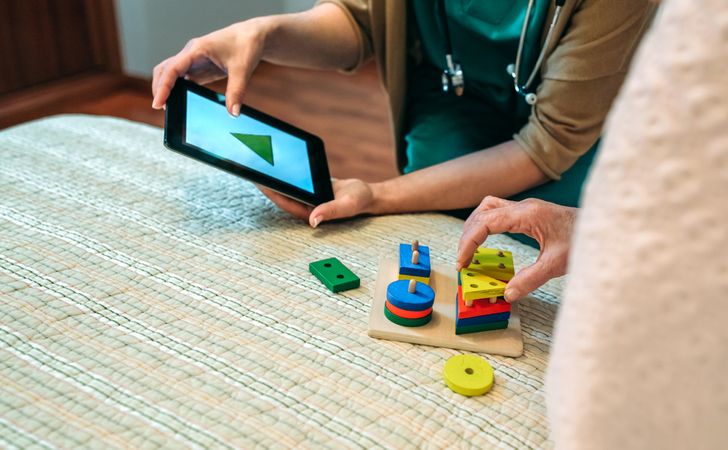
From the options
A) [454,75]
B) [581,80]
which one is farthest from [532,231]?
[454,75]

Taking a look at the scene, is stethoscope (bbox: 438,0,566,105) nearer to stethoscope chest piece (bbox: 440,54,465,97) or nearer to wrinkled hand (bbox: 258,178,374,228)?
stethoscope chest piece (bbox: 440,54,465,97)

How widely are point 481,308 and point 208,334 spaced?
9.6 inches

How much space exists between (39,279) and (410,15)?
2.19 feet

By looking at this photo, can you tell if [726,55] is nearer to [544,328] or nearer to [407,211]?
[544,328]

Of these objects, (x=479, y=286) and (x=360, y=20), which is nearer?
(x=479, y=286)

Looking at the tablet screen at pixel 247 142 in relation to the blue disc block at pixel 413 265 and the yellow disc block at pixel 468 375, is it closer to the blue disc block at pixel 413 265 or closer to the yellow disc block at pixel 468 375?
the blue disc block at pixel 413 265

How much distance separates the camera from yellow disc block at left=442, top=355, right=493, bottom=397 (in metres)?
0.53

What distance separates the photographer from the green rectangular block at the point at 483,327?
0.60 meters

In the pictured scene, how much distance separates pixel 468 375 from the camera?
0.55 meters

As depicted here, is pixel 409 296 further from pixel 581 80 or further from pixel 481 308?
pixel 581 80

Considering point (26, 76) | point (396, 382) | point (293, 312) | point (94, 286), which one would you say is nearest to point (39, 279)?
point (94, 286)

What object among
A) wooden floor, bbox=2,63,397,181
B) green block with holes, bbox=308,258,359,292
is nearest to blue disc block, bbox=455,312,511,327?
green block with holes, bbox=308,258,359,292

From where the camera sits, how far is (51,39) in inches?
85.1

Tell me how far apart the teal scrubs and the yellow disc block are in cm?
43
